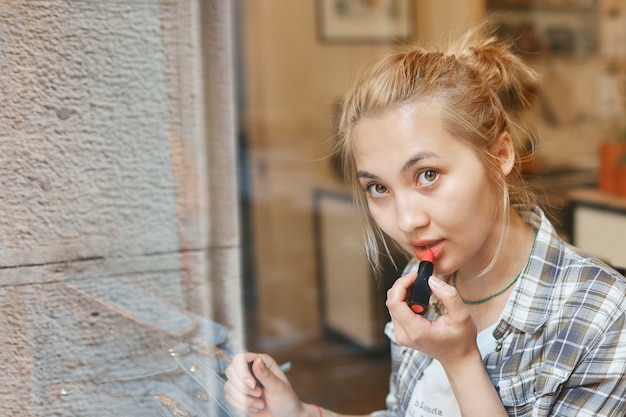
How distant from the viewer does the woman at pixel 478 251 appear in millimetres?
985

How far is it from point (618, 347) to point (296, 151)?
3435 millimetres

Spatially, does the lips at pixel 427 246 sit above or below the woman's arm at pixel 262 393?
above

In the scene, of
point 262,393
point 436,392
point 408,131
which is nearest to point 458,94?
point 408,131

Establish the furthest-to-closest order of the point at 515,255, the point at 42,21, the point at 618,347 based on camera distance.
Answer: the point at 42,21, the point at 515,255, the point at 618,347

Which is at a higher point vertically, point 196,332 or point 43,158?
point 43,158

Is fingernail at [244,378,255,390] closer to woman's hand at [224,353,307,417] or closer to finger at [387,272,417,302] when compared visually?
woman's hand at [224,353,307,417]

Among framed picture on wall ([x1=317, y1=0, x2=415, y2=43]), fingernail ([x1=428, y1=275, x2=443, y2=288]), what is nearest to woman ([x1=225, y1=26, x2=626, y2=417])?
fingernail ([x1=428, y1=275, x2=443, y2=288])

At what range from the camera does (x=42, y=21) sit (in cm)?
128

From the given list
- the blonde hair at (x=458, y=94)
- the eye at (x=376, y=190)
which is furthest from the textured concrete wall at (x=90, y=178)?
the eye at (x=376, y=190)

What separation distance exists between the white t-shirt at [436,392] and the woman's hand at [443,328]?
13 cm

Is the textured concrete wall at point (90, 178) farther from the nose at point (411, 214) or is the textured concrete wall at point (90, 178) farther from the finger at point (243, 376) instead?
the nose at point (411, 214)

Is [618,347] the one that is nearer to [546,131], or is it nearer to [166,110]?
[166,110]

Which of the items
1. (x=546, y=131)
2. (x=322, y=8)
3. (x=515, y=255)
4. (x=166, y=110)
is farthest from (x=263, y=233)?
(x=515, y=255)

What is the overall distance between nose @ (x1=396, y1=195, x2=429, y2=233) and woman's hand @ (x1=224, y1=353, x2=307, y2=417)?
0.39 metres
